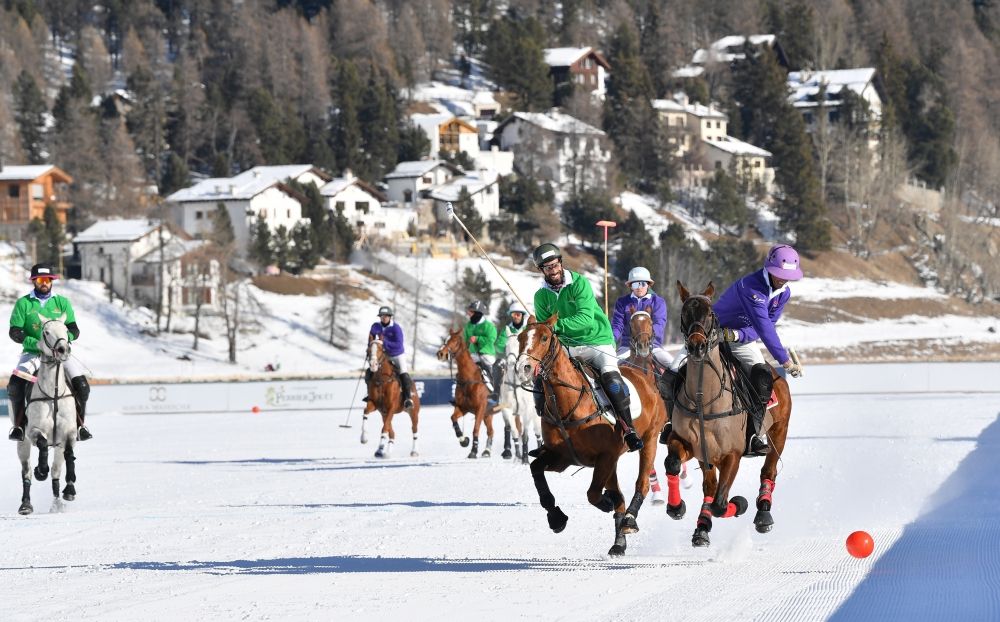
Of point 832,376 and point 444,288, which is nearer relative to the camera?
point 832,376

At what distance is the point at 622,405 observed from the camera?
12.1 m

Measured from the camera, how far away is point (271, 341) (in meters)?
70.8

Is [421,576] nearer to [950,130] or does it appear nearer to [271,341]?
[271,341]

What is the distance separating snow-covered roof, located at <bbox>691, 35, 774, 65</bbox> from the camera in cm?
15250

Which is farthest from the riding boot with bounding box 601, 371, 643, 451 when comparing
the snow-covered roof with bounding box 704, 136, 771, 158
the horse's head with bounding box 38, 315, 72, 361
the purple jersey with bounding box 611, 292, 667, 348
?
the snow-covered roof with bounding box 704, 136, 771, 158

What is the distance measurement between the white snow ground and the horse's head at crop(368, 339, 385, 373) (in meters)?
1.49

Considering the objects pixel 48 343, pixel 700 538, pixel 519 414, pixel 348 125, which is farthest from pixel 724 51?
pixel 700 538

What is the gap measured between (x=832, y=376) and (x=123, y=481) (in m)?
25.9

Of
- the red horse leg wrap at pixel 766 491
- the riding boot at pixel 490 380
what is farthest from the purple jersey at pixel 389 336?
the red horse leg wrap at pixel 766 491

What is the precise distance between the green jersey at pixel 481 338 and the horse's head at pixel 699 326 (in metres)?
11.4

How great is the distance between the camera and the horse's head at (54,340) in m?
16.0

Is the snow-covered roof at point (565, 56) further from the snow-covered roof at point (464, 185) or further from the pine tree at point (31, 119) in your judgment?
the pine tree at point (31, 119)

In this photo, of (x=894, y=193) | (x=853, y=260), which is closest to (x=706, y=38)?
(x=894, y=193)

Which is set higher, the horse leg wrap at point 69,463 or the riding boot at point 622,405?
the riding boot at point 622,405
